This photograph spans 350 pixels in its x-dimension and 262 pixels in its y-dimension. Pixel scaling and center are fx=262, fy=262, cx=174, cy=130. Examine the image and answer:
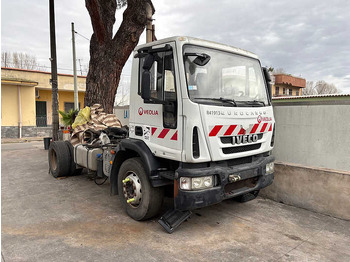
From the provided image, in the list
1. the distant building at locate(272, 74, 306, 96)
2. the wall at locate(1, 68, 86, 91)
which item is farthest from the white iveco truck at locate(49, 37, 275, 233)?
the distant building at locate(272, 74, 306, 96)

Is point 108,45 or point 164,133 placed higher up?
point 108,45

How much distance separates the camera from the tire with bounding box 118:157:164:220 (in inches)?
147

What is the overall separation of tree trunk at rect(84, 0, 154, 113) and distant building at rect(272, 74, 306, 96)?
29.5 m

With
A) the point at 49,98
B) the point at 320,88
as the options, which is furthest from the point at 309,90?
the point at 49,98

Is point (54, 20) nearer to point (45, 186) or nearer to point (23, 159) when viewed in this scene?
point (23, 159)

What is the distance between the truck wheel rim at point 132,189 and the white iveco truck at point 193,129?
15 mm

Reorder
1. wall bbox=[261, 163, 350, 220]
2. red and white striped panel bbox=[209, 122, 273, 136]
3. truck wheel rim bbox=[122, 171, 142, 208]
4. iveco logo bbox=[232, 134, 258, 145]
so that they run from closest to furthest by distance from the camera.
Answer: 1. red and white striped panel bbox=[209, 122, 273, 136]
2. iveco logo bbox=[232, 134, 258, 145]
3. truck wheel rim bbox=[122, 171, 142, 208]
4. wall bbox=[261, 163, 350, 220]

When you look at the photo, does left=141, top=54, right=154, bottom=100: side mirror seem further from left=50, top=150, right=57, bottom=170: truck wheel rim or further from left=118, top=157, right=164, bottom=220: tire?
left=50, top=150, right=57, bottom=170: truck wheel rim

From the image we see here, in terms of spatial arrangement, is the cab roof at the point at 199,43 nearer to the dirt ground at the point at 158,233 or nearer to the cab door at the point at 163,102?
the cab door at the point at 163,102

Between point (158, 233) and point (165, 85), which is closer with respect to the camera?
point (165, 85)

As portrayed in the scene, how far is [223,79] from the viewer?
3637mm

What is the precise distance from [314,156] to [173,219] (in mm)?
2993

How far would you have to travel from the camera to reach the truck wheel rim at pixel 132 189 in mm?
3910

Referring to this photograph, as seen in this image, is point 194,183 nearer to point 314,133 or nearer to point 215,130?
point 215,130
